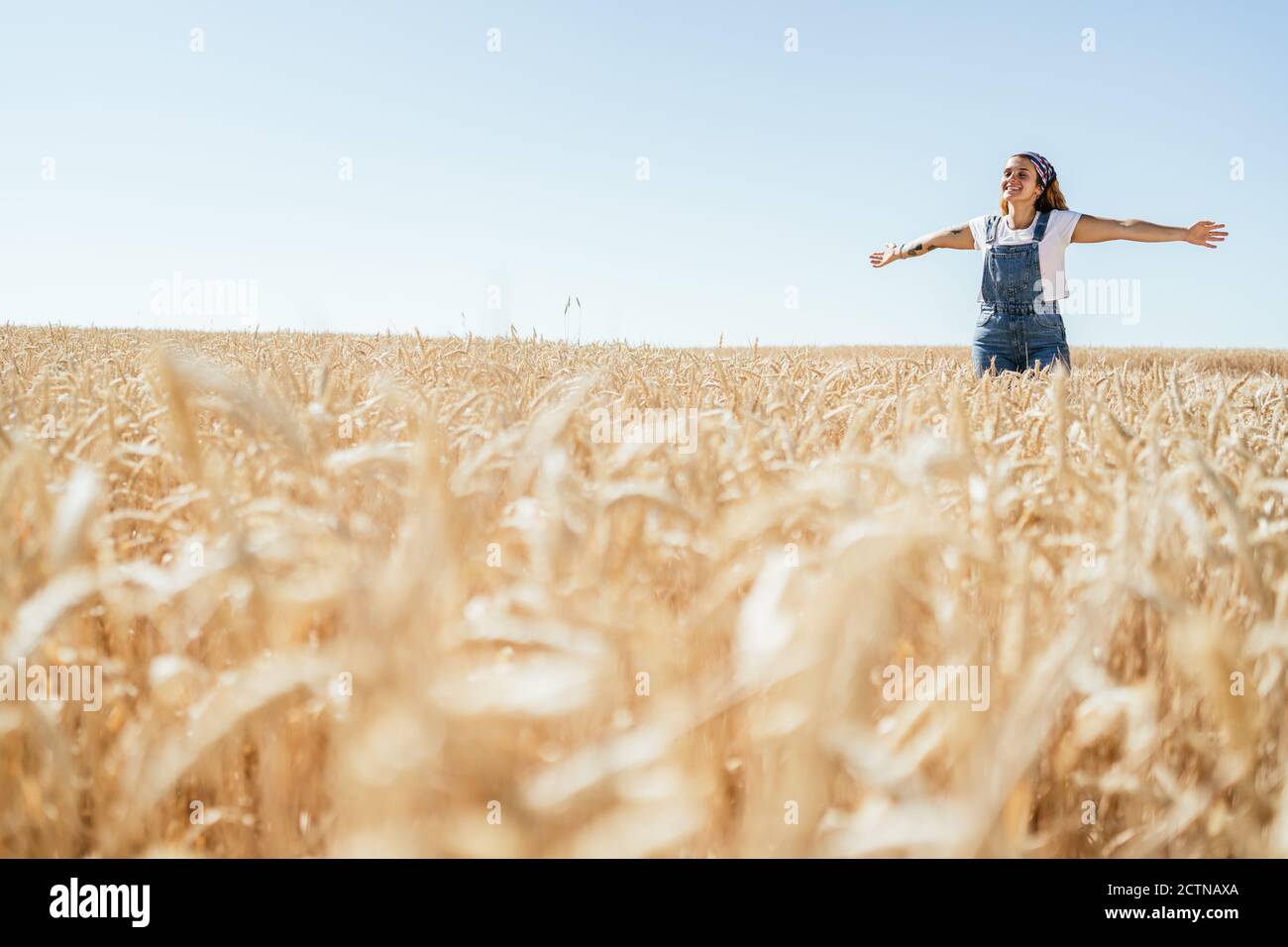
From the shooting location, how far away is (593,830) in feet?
2.54

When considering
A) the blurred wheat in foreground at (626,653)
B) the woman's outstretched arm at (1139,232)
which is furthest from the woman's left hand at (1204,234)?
the blurred wheat in foreground at (626,653)

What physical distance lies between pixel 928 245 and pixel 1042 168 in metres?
1.08

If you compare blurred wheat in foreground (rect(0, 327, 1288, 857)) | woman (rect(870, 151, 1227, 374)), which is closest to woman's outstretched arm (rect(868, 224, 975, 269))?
woman (rect(870, 151, 1227, 374))

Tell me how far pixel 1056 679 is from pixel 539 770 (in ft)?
2.14

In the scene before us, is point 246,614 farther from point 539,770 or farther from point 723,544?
point 723,544

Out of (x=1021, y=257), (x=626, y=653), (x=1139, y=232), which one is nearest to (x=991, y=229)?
(x=1021, y=257)

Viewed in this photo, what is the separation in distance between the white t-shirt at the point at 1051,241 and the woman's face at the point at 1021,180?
22 cm

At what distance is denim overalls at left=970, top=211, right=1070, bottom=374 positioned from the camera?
6562 millimetres

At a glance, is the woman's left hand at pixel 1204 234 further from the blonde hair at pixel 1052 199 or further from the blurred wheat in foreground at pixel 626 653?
the blurred wheat in foreground at pixel 626 653

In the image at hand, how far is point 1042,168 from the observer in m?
6.49

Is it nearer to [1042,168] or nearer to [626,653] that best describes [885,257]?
[1042,168]

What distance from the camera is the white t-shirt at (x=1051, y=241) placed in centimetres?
633

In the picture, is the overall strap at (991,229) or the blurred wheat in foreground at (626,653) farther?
the overall strap at (991,229)
